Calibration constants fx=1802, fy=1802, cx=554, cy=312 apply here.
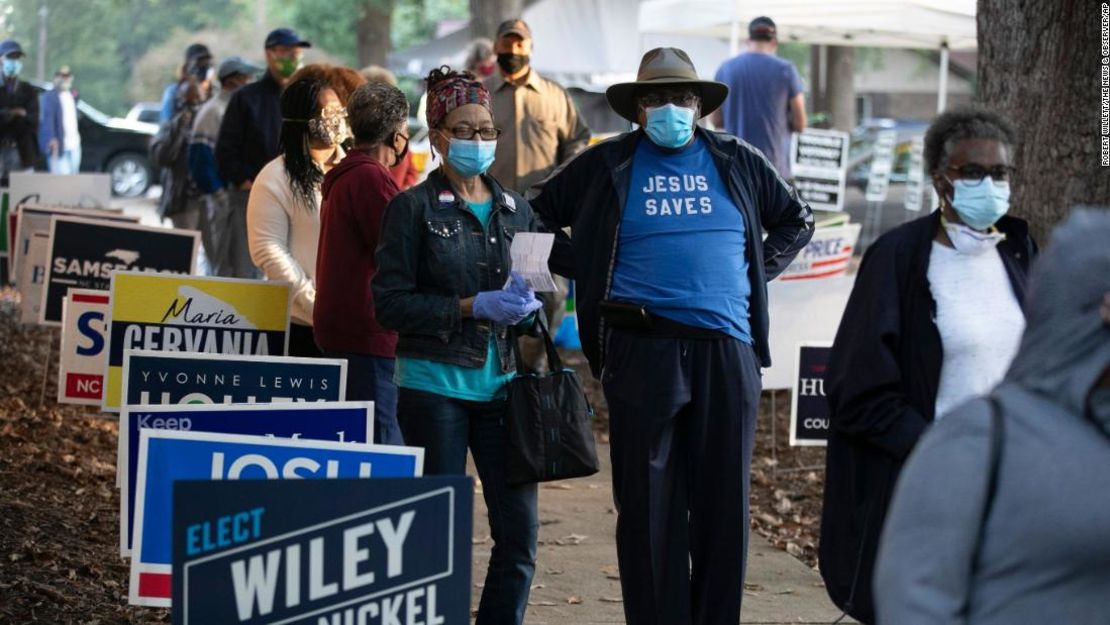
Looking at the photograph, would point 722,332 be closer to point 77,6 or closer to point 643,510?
point 643,510

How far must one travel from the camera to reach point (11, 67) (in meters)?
20.7

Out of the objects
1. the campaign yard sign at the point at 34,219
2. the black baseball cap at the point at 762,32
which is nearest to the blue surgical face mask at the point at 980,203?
the campaign yard sign at the point at 34,219

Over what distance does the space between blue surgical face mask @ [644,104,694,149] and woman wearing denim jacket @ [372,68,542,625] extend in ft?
1.88

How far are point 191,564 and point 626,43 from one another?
27536 mm

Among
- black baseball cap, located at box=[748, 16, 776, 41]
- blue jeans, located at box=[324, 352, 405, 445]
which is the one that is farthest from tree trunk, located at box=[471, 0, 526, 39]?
blue jeans, located at box=[324, 352, 405, 445]

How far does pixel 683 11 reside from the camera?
737 inches

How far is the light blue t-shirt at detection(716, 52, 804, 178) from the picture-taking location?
14438mm

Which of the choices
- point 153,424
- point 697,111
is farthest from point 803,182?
point 153,424

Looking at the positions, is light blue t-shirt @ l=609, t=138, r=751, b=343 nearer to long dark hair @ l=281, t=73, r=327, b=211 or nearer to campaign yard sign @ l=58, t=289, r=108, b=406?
long dark hair @ l=281, t=73, r=327, b=211

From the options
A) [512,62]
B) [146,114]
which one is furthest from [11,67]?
[146,114]

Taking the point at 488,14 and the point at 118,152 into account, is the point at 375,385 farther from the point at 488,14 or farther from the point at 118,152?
the point at 118,152

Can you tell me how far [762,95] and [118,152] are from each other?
2604 cm

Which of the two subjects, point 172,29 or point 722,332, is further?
point 172,29

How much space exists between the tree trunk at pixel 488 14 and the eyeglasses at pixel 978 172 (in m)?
17.8
